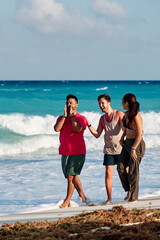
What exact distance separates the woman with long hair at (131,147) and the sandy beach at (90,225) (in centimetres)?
55

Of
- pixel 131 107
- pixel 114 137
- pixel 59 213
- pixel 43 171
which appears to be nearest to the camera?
pixel 59 213

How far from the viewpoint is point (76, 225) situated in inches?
165

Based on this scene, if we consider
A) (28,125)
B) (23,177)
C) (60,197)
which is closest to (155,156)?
(23,177)

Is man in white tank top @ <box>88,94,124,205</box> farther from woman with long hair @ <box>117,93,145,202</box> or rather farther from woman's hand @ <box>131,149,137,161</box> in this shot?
woman's hand @ <box>131,149,137,161</box>

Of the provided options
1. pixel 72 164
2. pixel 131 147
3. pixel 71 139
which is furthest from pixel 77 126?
pixel 131 147

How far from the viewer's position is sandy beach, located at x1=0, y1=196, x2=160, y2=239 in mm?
3738

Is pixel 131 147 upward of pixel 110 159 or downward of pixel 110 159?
upward

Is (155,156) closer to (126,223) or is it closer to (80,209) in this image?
(80,209)

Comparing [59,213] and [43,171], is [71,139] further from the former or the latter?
[43,171]

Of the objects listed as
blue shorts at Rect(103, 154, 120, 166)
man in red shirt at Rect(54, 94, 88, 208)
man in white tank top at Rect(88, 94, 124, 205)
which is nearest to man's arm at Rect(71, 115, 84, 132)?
man in red shirt at Rect(54, 94, 88, 208)

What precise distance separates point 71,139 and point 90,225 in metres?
1.76

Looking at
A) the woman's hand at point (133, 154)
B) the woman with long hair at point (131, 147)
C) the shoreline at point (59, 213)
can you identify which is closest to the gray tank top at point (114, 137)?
the woman with long hair at point (131, 147)

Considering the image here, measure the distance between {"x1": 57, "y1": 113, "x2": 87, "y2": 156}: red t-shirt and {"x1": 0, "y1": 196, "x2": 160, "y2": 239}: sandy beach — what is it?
914 millimetres

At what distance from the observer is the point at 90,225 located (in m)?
4.18
